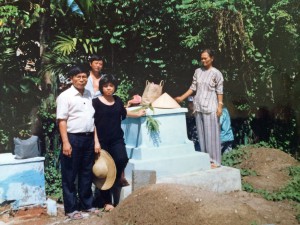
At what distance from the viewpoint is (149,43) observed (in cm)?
778

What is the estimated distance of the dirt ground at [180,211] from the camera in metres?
3.81

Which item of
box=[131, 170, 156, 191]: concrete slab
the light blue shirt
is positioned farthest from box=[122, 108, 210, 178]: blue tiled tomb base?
the light blue shirt

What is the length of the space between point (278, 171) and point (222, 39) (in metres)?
2.50

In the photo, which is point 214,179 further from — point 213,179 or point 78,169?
point 78,169

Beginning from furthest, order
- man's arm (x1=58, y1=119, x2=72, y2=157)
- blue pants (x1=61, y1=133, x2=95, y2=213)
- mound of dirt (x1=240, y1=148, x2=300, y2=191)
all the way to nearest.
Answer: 1. mound of dirt (x1=240, y1=148, x2=300, y2=191)
2. blue pants (x1=61, y1=133, x2=95, y2=213)
3. man's arm (x1=58, y1=119, x2=72, y2=157)

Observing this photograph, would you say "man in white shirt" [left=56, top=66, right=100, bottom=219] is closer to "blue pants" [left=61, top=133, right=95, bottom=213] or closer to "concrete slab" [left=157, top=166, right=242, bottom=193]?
"blue pants" [left=61, top=133, right=95, bottom=213]

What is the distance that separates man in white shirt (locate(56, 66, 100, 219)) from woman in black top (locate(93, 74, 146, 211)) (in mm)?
149

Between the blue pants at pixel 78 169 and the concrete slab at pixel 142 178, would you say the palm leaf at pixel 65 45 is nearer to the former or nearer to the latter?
the blue pants at pixel 78 169

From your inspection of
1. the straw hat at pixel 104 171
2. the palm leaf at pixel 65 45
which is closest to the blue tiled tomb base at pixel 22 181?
the straw hat at pixel 104 171

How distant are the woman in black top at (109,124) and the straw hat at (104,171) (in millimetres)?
87

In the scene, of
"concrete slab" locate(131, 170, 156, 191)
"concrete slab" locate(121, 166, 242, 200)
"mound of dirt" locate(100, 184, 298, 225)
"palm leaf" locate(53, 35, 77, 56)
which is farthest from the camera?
"palm leaf" locate(53, 35, 77, 56)

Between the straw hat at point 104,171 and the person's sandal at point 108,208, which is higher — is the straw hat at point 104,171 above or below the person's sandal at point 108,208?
above

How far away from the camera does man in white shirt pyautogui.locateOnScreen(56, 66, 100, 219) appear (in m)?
4.62

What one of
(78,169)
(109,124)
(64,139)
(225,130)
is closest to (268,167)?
(225,130)
